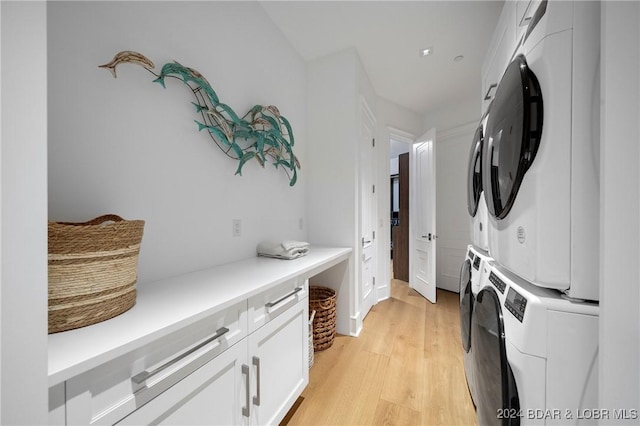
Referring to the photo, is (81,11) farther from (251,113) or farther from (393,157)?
(393,157)

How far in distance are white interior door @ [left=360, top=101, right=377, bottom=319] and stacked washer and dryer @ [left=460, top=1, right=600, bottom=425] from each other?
5.24 ft

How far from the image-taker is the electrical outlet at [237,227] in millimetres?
1512

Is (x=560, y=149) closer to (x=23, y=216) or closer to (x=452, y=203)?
(x=23, y=216)

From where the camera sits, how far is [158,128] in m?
1.09

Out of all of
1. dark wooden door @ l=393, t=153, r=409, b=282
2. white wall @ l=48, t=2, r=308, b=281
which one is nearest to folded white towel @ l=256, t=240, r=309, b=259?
white wall @ l=48, t=2, r=308, b=281

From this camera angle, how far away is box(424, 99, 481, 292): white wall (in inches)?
127

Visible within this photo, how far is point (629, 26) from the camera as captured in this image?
594 millimetres

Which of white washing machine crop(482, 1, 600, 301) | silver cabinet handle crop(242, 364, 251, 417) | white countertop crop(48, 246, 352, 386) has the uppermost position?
white washing machine crop(482, 1, 600, 301)

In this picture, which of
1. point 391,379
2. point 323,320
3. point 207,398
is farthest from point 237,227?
point 391,379

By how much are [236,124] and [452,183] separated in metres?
3.05

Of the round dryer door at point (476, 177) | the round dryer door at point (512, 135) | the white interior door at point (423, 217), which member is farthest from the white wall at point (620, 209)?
the white interior door at point (423, 217)

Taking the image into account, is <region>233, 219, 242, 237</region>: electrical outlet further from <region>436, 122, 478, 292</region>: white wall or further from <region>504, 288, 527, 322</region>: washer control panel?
<region>436, 122, 478, 292</region>: white wall

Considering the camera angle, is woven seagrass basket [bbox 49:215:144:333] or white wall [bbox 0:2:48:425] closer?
white wall [bbox 0:2:48:425]

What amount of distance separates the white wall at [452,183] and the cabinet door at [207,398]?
3225mm
